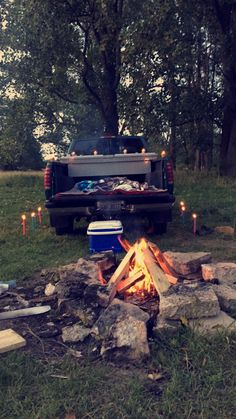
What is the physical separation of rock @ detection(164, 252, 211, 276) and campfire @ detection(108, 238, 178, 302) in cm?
14

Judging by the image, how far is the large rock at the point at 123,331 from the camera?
357 cm

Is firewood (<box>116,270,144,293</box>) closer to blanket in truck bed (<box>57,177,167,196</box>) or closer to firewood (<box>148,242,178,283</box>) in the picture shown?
firewood (<box>148,242,178,283</box>)

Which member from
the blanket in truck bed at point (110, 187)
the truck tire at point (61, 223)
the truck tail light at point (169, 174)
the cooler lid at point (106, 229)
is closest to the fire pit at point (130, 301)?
the cooler lid at point (106, 229)

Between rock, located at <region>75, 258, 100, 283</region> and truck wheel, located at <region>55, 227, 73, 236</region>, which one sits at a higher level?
rock, located at <region>75, 258, 100, 283</region>

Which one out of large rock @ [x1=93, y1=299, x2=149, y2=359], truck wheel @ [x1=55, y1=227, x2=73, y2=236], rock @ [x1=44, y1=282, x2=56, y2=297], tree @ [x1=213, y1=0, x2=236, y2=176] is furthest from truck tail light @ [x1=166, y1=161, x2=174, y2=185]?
tree @ [x1=213, y1=0, x2=236, y2=176]

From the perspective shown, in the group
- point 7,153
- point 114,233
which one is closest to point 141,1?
point 7,153

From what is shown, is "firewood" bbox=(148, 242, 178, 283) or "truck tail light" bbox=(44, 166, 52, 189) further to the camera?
"truck tail light" bbox=(44, 166, 52, 189)

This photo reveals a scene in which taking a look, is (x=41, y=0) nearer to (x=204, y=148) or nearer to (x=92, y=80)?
(x=92, y=80)

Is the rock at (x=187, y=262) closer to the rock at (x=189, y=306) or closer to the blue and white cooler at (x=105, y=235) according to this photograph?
→ the rock at (x=189, y=306)

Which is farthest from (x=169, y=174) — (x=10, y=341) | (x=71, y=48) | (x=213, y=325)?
(x=71, y=48)

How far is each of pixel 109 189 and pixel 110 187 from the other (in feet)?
0.64

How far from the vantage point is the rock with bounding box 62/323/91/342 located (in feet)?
12.9

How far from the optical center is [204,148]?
2086 centimetres

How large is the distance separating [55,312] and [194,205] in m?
7.90
